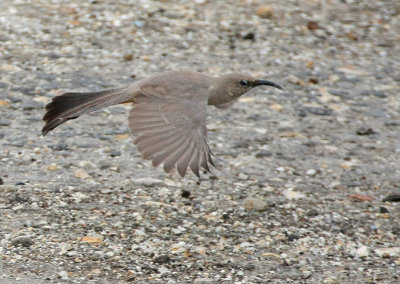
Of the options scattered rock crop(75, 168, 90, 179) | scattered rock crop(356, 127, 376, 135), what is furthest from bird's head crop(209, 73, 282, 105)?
scattered rock crop(356, 127, 376, 135)

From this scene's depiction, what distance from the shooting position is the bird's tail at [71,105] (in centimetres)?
553

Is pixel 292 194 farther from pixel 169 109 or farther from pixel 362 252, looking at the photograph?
pixel 169 109

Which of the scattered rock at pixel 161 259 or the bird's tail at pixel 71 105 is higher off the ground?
the bird's tail at pixel 71 105

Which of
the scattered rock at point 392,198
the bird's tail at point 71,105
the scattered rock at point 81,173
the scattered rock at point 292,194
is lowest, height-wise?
the scattered rock at point 392,198

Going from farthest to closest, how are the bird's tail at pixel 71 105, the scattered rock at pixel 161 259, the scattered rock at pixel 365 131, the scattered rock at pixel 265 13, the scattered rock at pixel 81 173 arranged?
the scattered rock at pixel 265 13, the scattered rock at pixel 365 131, the scattered rock at pixel 81 173, the bird's tail at pixel 71 105, the scattered rock at pixel 161 259

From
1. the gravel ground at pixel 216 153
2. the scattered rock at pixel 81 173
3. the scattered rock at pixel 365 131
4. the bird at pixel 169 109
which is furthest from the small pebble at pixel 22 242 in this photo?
the scattered rock at pixel 365 131

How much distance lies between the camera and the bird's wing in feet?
15.5

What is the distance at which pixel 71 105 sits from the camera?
558 centimetres

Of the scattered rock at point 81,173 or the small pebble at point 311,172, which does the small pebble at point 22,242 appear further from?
the small pebble at point 311,172

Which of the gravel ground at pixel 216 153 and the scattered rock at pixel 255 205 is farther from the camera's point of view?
the scattered rock at pixel 255 205

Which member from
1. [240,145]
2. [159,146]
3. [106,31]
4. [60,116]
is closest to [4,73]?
[106,31]

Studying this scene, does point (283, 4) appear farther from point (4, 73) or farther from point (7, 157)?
point (7, 157)

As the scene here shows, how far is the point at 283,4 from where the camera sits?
9227mm

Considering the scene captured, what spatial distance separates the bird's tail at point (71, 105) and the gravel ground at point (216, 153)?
1.53 feet
